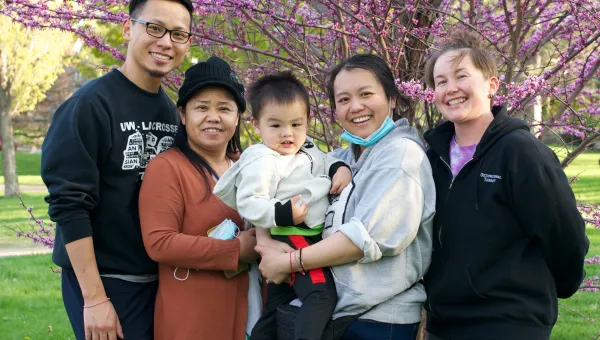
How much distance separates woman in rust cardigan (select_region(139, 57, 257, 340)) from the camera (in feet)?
9.41

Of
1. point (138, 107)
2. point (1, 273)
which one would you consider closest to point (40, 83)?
point (1, 273)

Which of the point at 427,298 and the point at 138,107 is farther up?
the point at 138,107

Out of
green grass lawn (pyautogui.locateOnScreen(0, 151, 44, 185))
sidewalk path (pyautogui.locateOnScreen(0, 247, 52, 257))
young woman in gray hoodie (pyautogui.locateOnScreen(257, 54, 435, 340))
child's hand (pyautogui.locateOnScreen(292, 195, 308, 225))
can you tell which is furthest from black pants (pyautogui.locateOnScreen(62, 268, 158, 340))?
green grass lawn (pyautogui.locateOnScreen(0, 151, 44, 185))

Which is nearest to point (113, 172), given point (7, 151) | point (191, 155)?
point (191, 155)

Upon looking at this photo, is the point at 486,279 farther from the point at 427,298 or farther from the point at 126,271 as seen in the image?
the point at 126,271

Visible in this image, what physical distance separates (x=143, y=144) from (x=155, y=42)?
0.47m

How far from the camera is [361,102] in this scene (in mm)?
2771

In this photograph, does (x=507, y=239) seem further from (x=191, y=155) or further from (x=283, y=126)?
(x=191, y=155)

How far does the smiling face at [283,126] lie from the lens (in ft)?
9.58

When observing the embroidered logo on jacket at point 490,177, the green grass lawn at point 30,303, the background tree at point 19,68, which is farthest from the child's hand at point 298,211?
the background tree at point 19,68

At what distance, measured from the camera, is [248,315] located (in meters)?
3.08

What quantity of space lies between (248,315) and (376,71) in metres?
1.26

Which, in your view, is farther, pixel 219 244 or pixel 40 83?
pixel 40 83

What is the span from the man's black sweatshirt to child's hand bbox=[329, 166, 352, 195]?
880 mm
